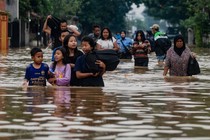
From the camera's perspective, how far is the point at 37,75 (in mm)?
16344

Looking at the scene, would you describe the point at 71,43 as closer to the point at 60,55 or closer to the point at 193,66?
the point at 60,55

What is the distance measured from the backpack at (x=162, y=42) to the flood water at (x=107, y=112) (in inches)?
510

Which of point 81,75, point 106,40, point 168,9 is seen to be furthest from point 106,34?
point 168,9

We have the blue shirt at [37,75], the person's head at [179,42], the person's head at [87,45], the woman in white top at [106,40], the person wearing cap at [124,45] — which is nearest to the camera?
the person's head at [87,45]

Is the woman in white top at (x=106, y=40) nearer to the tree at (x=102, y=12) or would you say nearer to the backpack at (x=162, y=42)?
the backpack at (x=162, y=42)

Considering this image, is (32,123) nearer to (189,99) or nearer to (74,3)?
(189,99)

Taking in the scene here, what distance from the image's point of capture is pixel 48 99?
14.0 meters

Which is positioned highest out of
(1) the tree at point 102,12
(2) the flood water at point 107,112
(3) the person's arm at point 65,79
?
(1) the tree at point 102,12

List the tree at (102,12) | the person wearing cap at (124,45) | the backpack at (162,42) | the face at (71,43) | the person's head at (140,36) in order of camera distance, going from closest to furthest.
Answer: the face at (71,43) < the person's head at (140,36) < the backpack at (162,42) < the person wearing cap at (124,45) < the tree at (102,12)

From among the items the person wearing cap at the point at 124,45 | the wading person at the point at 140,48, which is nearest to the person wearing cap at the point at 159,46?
the person wearing cap at the point at 124,45

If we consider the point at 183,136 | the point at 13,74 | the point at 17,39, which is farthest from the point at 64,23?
the point at 17,39

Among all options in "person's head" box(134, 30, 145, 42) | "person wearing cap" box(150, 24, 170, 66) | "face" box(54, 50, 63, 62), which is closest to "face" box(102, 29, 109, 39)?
"person's head" box(134, 30, 145, 42)

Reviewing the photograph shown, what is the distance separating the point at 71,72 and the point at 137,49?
1248cm

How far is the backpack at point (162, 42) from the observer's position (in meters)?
31.5
